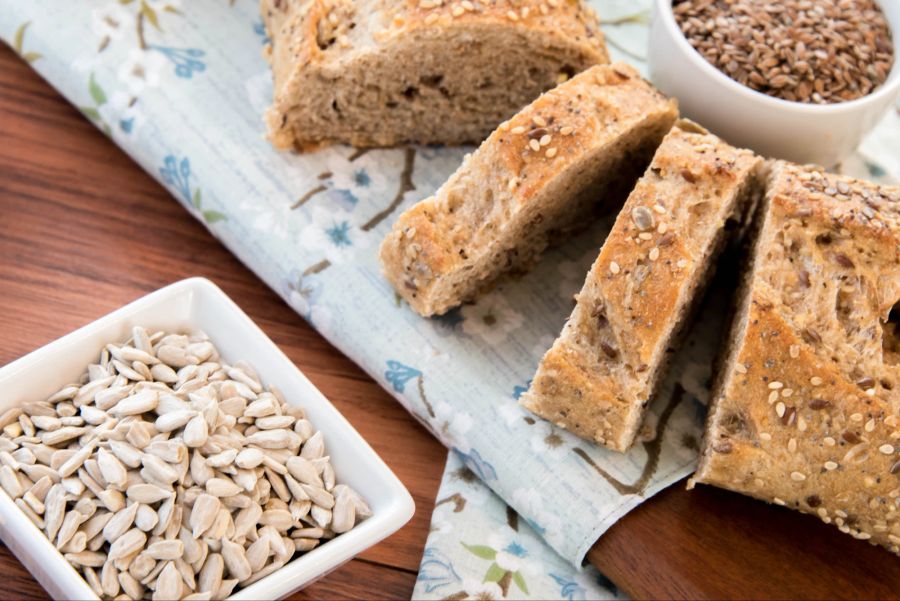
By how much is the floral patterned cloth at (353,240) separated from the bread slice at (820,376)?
11.6 inches

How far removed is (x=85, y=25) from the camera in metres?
3.65

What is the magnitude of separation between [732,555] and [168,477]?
63.0 inches

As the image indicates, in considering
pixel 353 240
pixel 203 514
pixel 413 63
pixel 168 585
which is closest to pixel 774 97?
pixel 413 63

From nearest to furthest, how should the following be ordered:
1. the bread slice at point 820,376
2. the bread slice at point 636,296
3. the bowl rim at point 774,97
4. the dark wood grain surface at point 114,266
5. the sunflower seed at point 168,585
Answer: the sunflower seed at point 168,585 < the bread slice at point 820,376 < the bread slice at point 636,296 < the dark wood grain surface at point 114,266 < the bowl rim at point 774,97

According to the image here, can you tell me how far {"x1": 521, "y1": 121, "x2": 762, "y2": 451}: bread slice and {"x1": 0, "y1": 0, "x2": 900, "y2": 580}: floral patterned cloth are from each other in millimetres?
150

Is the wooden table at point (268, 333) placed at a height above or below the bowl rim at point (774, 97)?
below

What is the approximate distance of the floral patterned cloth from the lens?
3062 millimetres

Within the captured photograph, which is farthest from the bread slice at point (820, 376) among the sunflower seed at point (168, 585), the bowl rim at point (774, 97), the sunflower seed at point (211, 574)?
the sunflower seed at point (168, 585)

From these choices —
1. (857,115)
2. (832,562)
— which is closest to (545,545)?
(832,562)

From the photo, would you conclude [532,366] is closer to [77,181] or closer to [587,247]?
[587,247]

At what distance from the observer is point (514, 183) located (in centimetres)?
304

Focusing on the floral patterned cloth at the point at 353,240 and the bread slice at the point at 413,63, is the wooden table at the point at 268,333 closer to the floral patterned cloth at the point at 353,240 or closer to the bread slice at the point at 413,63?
the floral patterned cloth at the point at 353,240

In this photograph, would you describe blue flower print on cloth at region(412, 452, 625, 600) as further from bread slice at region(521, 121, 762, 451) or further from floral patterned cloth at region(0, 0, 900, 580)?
bread slice at region(521, 121, 762, 451)

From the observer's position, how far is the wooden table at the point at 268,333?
9.61 ft
